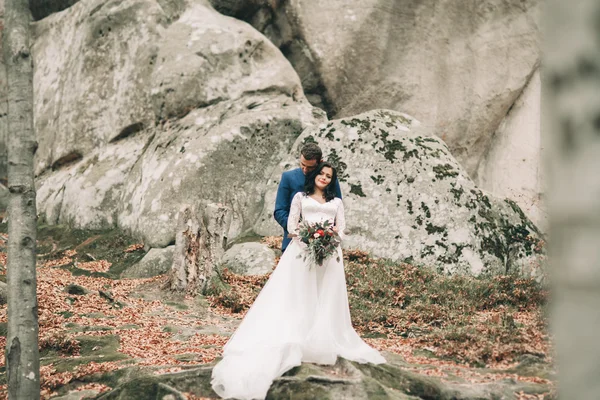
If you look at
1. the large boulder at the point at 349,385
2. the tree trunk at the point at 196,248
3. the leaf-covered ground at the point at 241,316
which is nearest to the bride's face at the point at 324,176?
the large boulder at the point at 349,385

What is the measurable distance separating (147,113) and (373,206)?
7630 mm

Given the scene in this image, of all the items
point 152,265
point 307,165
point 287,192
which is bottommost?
point 152,265

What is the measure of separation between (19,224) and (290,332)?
3093 mm

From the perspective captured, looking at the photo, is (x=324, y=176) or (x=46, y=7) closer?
(x=324, y=176)

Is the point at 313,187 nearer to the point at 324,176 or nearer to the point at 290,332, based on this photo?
the point at 324,176

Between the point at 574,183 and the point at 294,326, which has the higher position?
the point at 574,183

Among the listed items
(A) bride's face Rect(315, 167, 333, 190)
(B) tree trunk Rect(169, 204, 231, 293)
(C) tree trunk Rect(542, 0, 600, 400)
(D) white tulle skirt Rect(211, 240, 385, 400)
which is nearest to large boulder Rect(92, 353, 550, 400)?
(D) white tulle skirt Rect(211, 240, 385, 400)

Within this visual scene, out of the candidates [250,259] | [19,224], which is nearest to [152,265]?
[250,259]

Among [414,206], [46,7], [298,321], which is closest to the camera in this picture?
[298,321]

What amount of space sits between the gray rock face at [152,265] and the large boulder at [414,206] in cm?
221

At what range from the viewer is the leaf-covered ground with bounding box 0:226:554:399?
292 inches

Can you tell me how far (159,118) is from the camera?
685 inches

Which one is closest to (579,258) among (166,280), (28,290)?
(28,290)

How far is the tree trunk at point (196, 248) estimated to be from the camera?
37.8 feet
